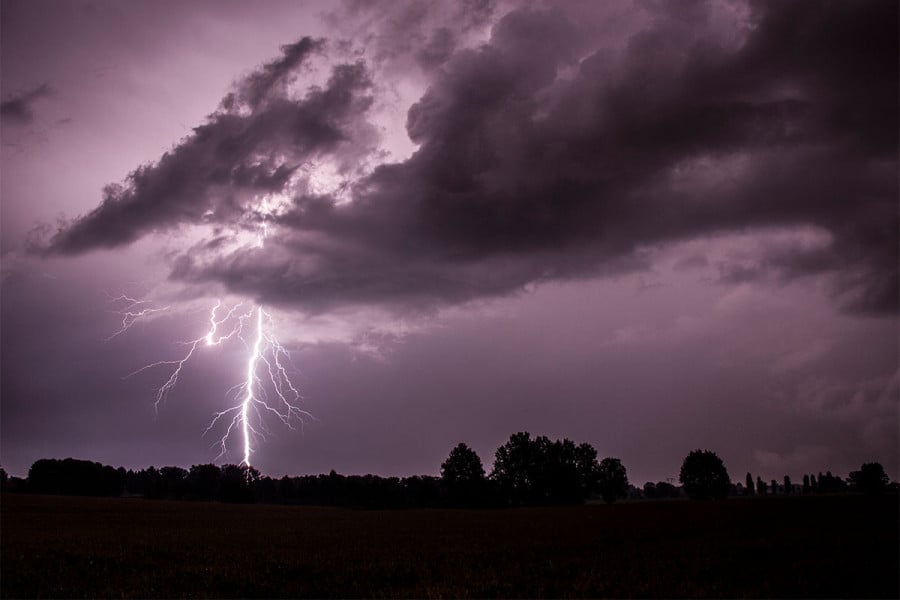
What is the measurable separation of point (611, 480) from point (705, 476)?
18.6 metres

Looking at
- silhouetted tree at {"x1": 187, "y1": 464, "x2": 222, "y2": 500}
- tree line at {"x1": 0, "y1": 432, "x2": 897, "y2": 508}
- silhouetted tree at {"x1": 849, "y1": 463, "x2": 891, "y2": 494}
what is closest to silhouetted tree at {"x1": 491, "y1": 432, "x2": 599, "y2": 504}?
tree line at {"x1": 0, "y1": 432, "x2": 897, "y2": 508}

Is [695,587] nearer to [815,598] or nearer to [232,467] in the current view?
[815,598]

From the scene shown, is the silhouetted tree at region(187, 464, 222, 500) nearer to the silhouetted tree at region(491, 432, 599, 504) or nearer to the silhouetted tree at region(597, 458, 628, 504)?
the silhouetted tree at region(491, 432, 599, 504)

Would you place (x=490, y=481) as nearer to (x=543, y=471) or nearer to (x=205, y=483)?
(x=543, y=471)

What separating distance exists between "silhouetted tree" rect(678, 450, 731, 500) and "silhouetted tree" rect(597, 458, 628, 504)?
1200 centimetres

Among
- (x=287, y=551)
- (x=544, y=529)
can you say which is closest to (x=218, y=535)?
(x=287, y=551)

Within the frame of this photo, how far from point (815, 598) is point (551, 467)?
4294 inches

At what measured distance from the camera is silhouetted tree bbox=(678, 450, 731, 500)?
122875 mm

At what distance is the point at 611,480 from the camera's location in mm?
124562

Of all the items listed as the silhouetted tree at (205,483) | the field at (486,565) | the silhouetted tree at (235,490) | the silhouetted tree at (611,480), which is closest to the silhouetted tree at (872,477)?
the silhouetted tree at (611,480)

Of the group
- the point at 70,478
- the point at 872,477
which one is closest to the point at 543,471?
the point at 872,477

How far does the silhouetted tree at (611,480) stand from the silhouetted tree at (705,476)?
12.0 meters

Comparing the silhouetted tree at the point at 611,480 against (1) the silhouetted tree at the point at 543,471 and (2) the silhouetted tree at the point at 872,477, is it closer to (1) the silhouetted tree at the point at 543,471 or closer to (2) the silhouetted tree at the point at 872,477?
(1) the silhouetted tree at the point at 543,471

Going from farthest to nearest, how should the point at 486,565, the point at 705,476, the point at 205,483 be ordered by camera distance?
1. the point at 205,483
2. the point at 705,476
3. the point at 486,565
